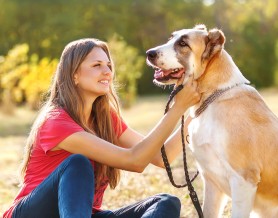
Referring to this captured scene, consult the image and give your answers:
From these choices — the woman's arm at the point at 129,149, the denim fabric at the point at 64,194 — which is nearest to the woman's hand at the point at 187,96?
the woman's arm at the point at 129,149

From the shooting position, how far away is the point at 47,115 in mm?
3729

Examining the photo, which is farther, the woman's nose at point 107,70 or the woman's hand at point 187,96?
the woman's nose at point 107,70

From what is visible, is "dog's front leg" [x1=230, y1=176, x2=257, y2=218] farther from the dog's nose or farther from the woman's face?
the woman's face

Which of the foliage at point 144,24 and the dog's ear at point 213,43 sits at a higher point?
the dog's ear at point 213,43

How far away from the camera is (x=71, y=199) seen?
3318 millimetres

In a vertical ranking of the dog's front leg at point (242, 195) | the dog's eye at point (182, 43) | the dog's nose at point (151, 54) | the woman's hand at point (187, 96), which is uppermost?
the dog's eye at point (182, 43)

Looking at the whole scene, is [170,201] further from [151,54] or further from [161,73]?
[151,54]

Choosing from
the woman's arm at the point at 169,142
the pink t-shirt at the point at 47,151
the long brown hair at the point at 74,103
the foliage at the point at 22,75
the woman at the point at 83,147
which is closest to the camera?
the woman at the point at 83,147

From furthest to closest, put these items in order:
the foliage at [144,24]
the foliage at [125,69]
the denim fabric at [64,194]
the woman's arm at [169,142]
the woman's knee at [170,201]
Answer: the foliage at [144,24] < the foliage at [125,69] < the woman's arm at [169,142] < the woman's knee at [170,201] < the denim fabric at [64,194]

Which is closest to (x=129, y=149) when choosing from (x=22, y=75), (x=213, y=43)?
(x=213, y=43)

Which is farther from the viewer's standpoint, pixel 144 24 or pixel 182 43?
pixel 144 24

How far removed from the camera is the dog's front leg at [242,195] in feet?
11.3

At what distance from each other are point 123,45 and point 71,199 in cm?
1902

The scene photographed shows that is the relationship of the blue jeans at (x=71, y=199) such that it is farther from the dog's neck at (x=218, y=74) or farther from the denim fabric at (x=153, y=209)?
the dog's neck at (x=218, y=74)
